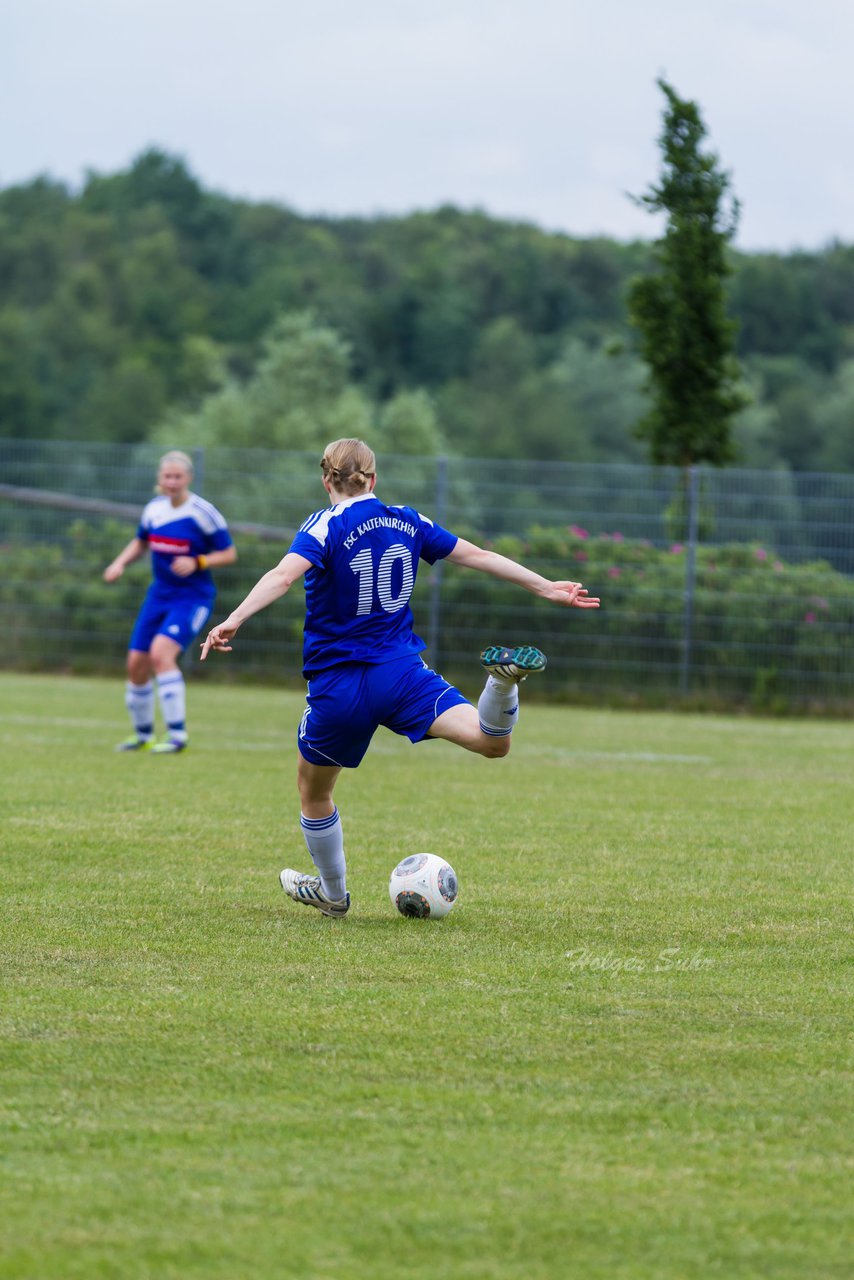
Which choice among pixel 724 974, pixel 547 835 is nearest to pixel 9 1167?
pixel 724 974

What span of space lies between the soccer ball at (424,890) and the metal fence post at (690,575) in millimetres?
13179

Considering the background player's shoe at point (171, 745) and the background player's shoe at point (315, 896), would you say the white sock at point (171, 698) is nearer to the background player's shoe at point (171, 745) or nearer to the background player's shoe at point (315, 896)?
the background player's shoe at point (171, 745)

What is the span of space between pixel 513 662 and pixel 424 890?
103 centimetres

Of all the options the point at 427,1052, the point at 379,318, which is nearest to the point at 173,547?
the point at 427,1052

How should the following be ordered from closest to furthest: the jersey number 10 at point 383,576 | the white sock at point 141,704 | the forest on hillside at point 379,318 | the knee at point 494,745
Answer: the knee at point 494,745 → the jersey number 10 at point 383,576 → the white sock at point 141,704 → the forest on hillside at point 379,318

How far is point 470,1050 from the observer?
4.39m

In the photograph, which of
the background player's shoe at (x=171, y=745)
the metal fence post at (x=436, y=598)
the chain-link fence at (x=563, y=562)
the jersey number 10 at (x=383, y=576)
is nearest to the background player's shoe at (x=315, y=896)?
the jersey number 10 at (x=383, y=576)

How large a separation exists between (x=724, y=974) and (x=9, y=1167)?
265cm

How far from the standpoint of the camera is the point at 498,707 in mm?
→ 6059

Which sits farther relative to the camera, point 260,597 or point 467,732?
point 467,732

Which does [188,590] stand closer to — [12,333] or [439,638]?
[439,638]

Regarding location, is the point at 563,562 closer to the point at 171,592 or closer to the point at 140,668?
the point at 171,592

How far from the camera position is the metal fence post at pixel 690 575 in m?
19.2

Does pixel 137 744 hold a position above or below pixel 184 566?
below
